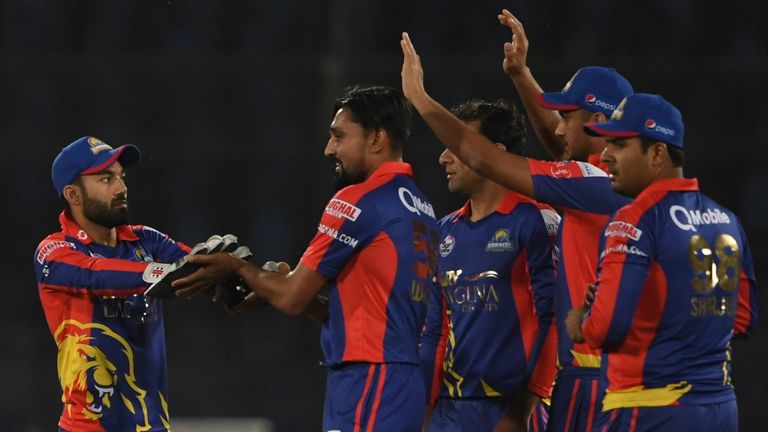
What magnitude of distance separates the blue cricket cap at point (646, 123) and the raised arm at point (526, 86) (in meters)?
0.99

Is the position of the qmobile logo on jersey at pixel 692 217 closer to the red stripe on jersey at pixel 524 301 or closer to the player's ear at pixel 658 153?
the player's ear at pixel 658 153

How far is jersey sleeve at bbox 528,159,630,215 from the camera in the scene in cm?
336

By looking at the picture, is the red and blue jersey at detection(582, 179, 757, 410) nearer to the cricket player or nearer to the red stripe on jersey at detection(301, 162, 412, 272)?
the cricket player

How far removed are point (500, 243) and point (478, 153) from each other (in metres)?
0.38

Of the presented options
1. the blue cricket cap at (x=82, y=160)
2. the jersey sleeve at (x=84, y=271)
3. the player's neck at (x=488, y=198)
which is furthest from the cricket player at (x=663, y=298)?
the blue cricket cap at (x=82, y=160)

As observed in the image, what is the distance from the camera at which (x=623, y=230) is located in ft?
9.55

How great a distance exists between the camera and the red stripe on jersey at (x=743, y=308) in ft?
10.6

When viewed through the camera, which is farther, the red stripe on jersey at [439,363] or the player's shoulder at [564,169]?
the red stripe on jersey at [439,363]

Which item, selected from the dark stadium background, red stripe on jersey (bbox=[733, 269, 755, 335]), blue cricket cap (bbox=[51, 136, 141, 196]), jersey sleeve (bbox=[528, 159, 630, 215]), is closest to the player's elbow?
jersey sleeve (bbox=[528, 159, 630, 215])

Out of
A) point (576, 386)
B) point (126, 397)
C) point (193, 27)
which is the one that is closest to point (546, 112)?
point (576, 386)

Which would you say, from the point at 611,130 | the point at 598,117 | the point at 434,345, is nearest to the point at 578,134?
the point at 598,117

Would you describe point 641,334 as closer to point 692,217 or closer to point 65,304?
point 692,217

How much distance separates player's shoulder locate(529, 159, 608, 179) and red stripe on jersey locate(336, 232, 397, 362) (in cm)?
49

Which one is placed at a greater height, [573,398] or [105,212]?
[105,212]
